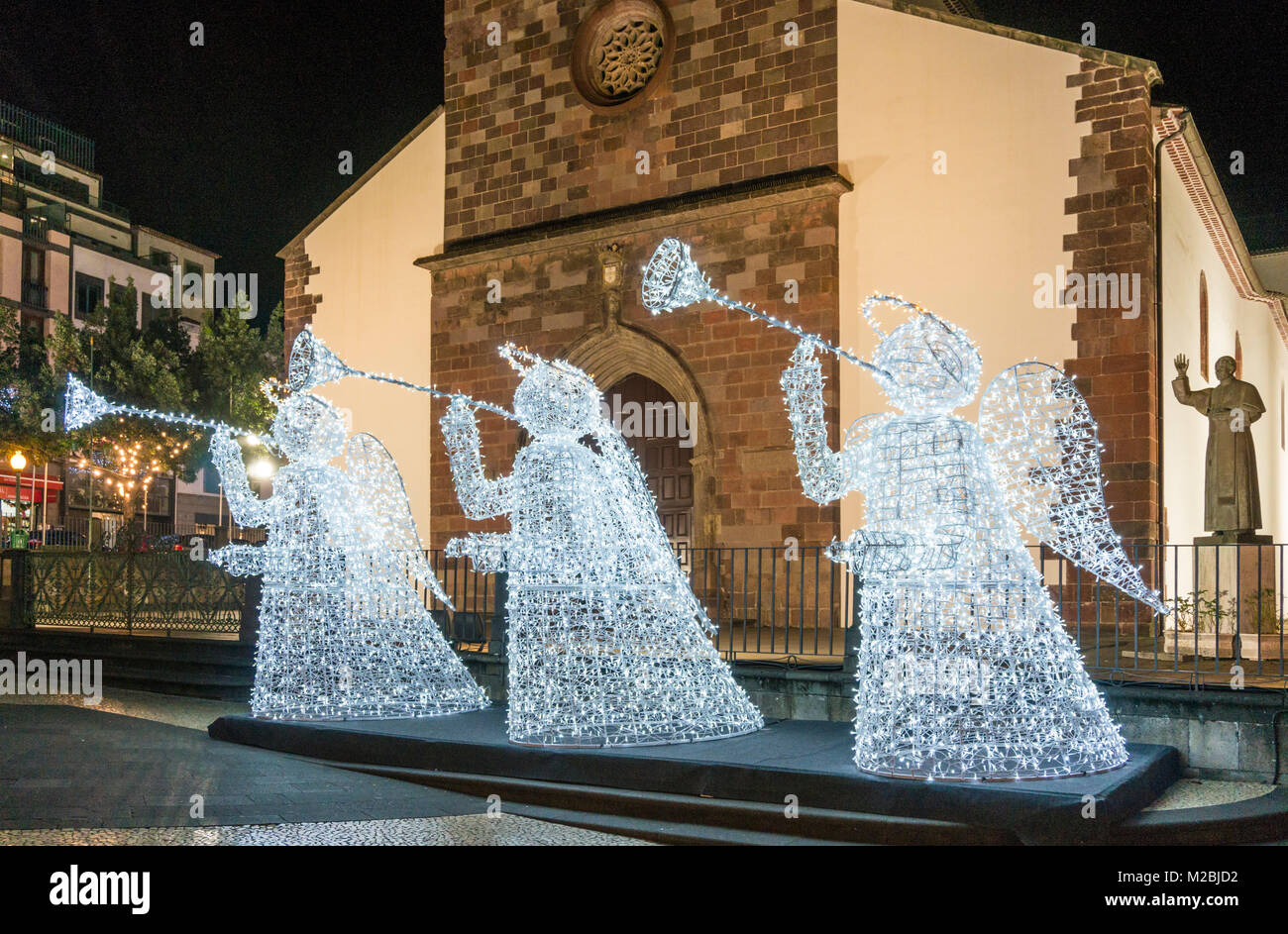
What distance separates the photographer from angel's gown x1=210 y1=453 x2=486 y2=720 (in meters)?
7.96

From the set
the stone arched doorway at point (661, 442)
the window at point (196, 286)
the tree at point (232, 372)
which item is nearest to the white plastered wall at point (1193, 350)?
the stone arched doorway at point (661, 442)

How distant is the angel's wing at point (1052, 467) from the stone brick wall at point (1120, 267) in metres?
5.66

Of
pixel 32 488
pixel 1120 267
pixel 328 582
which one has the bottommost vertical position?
pixel 328 582

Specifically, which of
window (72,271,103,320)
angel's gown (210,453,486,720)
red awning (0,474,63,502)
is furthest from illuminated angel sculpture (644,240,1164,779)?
window (72,271,103,320)

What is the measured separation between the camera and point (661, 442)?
594 inches

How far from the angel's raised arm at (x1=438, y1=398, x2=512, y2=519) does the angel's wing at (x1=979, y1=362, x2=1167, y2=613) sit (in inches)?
117

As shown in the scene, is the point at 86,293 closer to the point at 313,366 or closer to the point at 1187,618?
the point at 313,366

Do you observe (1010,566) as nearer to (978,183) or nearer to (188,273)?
(978,183)

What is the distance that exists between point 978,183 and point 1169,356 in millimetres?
2692

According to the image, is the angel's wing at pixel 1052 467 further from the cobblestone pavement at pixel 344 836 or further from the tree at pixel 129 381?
the tree at pixel 129 381

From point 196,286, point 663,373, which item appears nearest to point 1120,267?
point 663,373

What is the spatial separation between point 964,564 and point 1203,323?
11138mm

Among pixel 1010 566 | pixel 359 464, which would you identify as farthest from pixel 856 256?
pixel 1010 566

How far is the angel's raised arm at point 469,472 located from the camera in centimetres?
732
